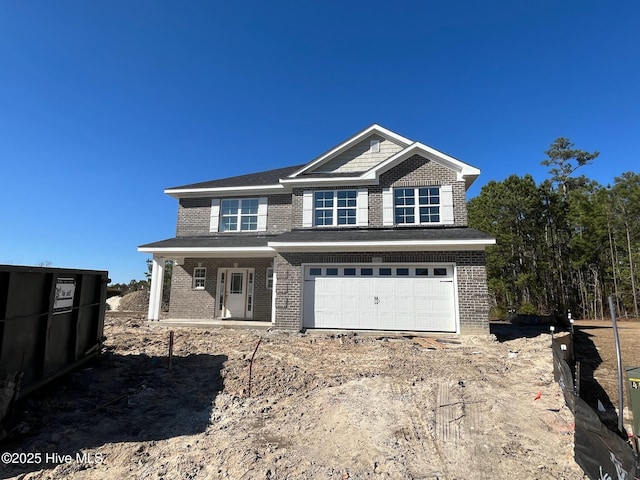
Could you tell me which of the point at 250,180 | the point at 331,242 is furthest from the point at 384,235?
the point at 250,180

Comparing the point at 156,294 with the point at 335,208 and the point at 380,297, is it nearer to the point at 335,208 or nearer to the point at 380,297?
the point at 335,208

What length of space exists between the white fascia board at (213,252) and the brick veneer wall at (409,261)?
3.68 ft

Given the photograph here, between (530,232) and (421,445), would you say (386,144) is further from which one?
(530,232)

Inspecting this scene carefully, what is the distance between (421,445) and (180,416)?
3.77 metres

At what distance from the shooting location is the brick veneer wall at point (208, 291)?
51.9 ft

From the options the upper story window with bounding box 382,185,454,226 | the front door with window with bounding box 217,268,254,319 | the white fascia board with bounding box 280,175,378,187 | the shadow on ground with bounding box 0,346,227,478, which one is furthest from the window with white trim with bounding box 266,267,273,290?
the shadow on ground with bounding box 0,346,227,478

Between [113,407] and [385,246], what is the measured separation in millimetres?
9167

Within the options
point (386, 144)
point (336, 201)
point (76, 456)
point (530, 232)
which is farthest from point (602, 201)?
point (76, 456)

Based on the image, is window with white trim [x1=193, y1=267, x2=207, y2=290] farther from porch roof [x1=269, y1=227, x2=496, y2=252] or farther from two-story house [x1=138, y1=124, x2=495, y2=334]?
porch roof [x1=269, y1=227, x2=496, y2=252]

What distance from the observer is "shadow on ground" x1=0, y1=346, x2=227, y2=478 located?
455 centimetres

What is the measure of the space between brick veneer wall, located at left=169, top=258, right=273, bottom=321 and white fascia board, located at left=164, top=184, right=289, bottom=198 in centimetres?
320

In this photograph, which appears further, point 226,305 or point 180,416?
point 226,305

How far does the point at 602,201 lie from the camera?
2497cm

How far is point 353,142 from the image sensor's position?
15.6 m
